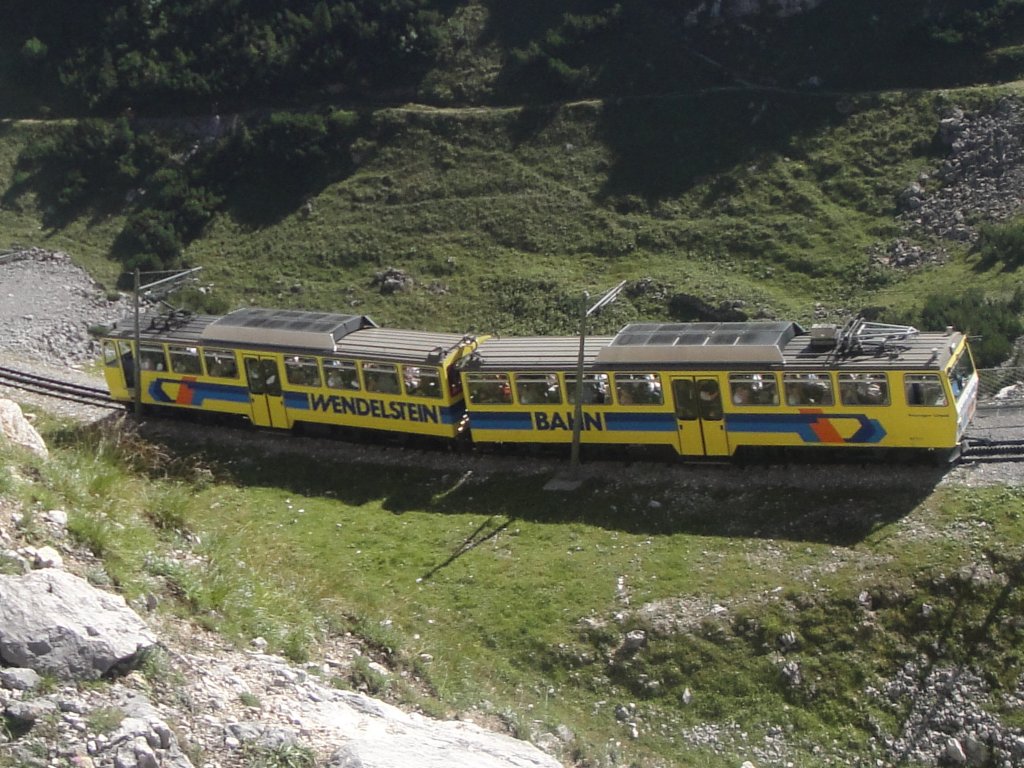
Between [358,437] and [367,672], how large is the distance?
1737 centimetres

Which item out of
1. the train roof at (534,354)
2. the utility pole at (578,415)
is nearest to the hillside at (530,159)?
the train roof at (534,354)

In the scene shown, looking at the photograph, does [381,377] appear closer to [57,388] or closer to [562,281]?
[57,388]

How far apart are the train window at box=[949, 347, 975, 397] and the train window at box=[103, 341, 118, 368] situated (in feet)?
81.3

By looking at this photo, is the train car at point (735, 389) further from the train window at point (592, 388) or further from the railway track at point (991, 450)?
the railway track at point (991, 450)

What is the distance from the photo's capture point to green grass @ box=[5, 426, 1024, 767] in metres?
18.9

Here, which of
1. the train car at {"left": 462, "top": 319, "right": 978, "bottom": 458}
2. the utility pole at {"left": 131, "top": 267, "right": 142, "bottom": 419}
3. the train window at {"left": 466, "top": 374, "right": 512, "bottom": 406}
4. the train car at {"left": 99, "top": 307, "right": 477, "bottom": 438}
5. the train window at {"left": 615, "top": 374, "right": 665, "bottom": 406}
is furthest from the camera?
the utility pole at {"left": 131, "top": 267, "right": 142, "bottom": 419}

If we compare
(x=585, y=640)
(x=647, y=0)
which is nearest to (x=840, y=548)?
(x=585, y=640)

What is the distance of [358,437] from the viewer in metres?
34.4

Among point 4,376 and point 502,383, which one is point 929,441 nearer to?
point 502,383

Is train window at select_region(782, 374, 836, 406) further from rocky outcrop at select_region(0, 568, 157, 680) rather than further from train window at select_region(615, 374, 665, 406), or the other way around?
rocky outcrop at select_region(0, 568, 157, 680)

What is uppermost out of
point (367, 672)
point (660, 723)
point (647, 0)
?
point (647, 0)

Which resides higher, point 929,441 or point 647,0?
point 647,0

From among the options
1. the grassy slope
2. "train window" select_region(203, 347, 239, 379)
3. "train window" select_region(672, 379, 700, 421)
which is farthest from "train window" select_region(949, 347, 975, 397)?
the grassy slope

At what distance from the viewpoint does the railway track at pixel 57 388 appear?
130 feet
